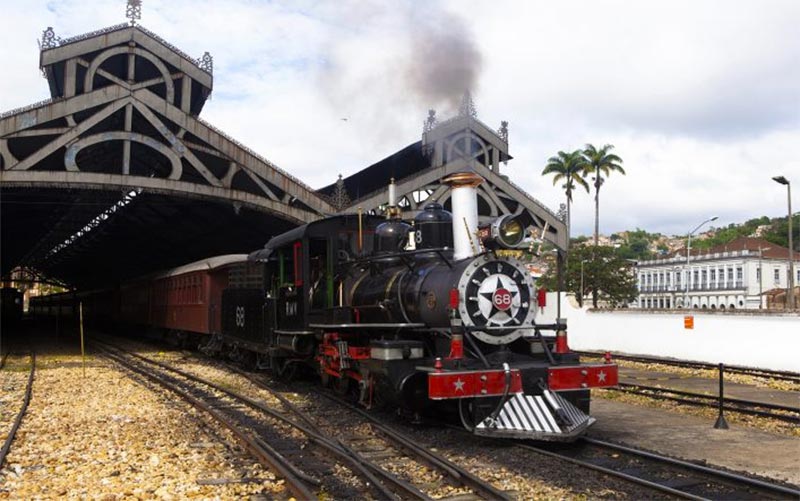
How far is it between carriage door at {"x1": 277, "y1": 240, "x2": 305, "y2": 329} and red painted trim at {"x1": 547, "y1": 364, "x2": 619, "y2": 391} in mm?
4709

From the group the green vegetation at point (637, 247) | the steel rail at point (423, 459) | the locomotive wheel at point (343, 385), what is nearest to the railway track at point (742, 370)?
the locomotive wheel at point (343, 385)

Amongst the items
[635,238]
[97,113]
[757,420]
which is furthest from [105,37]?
[635,238]

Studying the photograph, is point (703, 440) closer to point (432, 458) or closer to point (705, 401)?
point (705, 401)

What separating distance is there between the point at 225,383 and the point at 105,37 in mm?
12892

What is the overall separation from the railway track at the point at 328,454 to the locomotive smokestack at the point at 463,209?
2.54 metres

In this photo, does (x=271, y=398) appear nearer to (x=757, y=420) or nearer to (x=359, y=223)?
(x=359, y=223)

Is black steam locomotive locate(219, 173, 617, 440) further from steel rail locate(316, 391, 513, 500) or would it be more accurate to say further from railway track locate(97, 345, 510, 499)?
railway track locate(97, 345, 510, 499)

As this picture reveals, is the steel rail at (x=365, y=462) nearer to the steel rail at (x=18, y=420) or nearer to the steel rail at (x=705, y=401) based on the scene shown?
the steel rail at (x=18, y=420)

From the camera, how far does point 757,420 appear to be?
1023 cm

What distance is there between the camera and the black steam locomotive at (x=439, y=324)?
7.81 m

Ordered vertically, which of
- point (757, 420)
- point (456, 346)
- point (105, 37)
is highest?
point (105, 37)

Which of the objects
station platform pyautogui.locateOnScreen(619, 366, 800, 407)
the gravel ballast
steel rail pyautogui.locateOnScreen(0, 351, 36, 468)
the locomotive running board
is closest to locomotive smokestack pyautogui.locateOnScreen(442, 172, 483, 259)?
the locomotive running board

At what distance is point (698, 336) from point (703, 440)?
13523mm

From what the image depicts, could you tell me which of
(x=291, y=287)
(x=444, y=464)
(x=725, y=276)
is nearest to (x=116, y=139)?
(x=291, y=287)
